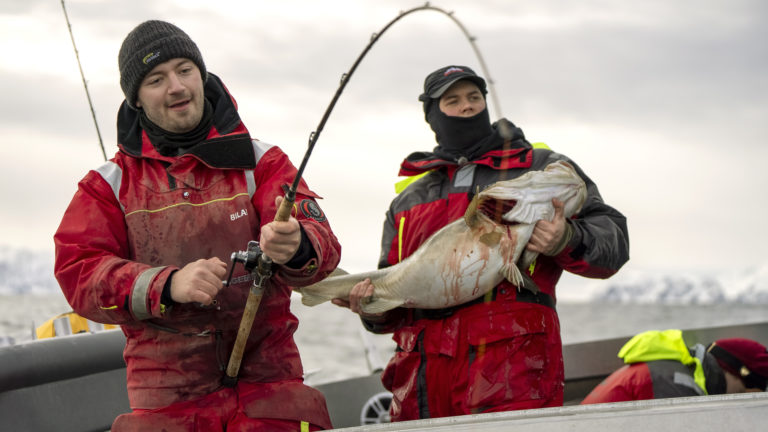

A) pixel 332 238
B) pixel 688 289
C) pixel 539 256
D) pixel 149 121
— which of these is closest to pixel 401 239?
pixel 539 256

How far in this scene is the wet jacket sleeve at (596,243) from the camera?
11.5 feet

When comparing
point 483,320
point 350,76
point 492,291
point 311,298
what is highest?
point 350,76

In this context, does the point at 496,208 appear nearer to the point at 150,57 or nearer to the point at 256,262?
the point at 256,262

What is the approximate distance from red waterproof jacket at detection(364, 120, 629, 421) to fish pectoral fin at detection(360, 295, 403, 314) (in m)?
0.20

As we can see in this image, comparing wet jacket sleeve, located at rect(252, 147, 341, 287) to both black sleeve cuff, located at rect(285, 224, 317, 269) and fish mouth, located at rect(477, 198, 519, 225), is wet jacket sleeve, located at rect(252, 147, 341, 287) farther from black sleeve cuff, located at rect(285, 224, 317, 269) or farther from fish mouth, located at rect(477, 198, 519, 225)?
fish mouth, located at rect(477, 198, 519, 225)

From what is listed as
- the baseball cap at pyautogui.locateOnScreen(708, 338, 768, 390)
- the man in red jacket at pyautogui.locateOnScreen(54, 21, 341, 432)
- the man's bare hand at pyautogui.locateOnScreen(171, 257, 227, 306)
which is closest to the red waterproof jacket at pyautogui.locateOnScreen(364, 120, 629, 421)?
the man in red jacket at pyautogui.locateOnScreen(54, 21, 341, 432)

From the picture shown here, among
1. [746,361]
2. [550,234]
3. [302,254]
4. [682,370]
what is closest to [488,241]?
[550,234]

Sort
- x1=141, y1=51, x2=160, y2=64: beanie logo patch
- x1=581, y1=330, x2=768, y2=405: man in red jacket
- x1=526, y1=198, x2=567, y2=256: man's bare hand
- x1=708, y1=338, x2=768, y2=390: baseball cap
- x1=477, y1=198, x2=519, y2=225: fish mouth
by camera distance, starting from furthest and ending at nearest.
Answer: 1. x1=708, y1=338, x2=768, y2=390: baseball cap
2. x1=581, y1=330, x2=768, y2=405: man in red jacket
3. x1=477, y1=198, x2=519, y2=225: fish mouth
4. x1=526, y1=198, x2=567, y2=256: man's bare hand
5. x1=141, y1=51, x2=160, y2=64: beanie logo patch

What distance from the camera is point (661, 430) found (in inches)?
92.7

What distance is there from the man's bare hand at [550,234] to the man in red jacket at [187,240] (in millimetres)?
1075

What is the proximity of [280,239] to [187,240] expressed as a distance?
0.52 metres

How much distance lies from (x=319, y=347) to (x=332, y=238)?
79.1 ft

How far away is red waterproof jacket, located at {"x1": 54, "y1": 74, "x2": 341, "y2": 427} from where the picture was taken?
9.22 ft

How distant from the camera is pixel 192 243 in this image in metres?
2.86
